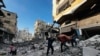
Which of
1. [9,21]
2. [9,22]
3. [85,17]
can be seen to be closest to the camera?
[85,17]

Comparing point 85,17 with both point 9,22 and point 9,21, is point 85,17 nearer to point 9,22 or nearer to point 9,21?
point 9,22

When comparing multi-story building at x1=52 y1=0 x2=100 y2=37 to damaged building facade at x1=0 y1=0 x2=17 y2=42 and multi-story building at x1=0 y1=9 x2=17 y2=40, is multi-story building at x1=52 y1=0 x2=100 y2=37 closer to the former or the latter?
damaged building facade at x1=0 y1=0 x2=17 y2=42

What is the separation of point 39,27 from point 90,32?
1489 inches

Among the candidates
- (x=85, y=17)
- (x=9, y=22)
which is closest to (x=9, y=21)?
(x=9, y=22)

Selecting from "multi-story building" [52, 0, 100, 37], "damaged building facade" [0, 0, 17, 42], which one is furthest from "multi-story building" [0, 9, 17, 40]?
"multi-story building" [52, 0, 100, 37]

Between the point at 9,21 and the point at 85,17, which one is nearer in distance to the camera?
the point at 85,17

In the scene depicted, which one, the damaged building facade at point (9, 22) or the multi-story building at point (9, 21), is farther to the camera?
the multi-story building at point (9, 21)

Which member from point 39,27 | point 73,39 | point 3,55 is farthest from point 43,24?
point 73,39

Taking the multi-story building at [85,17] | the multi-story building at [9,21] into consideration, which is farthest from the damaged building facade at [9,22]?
the multi-story building at [85,17]

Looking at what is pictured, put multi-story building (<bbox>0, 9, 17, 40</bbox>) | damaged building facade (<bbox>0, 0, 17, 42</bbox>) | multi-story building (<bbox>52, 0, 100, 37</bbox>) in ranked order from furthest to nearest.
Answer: multi-story building (<bbox>0, 9, 17, 40</bbox>), damaged building facade (<bbox>0, 0, 17, 42</bbox>), multi-story building (<bbox>52, 0, 100, 37</bbox>)

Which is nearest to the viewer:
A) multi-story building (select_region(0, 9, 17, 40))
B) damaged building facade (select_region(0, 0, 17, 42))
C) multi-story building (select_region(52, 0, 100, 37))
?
multi-story building (select_region(52, 0, 100, 37))

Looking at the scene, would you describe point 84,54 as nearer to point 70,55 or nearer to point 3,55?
point 70,55

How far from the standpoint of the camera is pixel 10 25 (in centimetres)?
5316

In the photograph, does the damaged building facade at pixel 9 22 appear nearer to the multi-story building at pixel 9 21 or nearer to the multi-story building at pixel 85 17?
the multi-story building at pixel 9 21
